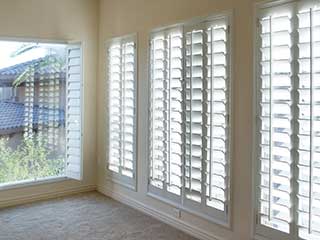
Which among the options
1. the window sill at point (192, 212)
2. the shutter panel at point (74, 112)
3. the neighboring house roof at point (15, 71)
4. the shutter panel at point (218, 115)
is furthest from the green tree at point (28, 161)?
the shutter panel at point (218, 115)

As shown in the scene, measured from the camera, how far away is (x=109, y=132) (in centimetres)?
524

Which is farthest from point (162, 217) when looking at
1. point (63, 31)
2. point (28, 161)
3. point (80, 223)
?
point (63, 31)

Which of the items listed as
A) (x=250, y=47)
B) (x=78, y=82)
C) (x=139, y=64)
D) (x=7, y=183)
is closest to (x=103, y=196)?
(x=7, y=183)

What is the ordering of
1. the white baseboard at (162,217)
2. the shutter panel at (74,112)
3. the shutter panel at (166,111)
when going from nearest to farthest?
the white baseboard at (162,217)
the shutter panel at (166,111)
the shutter panel at (74,112)

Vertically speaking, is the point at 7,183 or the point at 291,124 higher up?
the point at 291,124

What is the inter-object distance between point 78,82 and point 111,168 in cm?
125

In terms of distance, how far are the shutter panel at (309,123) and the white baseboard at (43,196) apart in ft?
11.2

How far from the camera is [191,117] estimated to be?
12.7 feet

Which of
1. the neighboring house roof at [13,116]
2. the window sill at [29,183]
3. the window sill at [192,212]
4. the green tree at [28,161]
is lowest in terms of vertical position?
the window sill at [192,212]

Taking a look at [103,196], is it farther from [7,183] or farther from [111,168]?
[7,183]

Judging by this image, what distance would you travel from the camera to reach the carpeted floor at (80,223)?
3921mm

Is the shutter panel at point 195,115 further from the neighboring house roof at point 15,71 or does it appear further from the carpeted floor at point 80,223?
the neighboring house roof at point 15,71

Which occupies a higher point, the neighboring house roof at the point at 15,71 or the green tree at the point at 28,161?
the neighboring house roof at the point at 15,71

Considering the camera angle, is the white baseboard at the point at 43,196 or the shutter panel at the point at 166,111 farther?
the white baseboard at the point at 43,196
